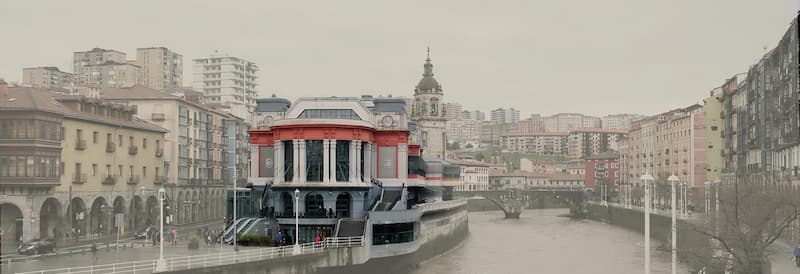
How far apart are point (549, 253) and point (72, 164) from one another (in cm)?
5347

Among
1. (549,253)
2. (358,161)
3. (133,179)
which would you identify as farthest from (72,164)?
(549,253)

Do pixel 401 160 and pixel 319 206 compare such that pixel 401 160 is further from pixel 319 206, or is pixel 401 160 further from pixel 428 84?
pixel 428 84

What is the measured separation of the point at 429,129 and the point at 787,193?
125 meters

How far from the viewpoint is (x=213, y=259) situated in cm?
A: 4922

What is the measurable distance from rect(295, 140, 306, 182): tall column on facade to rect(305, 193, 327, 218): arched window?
1761 millimetres

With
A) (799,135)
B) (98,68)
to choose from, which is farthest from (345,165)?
(98,68)

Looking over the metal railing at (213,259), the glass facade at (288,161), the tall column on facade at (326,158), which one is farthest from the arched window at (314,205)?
the metal railing at (213,259)

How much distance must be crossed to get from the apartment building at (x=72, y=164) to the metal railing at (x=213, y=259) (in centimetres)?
2536

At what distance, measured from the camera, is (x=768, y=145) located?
9925cm

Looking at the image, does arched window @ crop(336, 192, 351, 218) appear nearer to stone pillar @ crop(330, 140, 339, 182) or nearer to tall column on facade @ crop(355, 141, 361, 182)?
tall column on facade @ crop(355, 141, 361, 182)

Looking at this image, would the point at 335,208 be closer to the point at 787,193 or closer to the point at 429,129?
the point at 787,193

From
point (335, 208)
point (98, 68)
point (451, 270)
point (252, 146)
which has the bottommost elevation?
point (451, 270)

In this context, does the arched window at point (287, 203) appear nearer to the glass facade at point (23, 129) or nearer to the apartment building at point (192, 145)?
the glass facade at point (23, 129)

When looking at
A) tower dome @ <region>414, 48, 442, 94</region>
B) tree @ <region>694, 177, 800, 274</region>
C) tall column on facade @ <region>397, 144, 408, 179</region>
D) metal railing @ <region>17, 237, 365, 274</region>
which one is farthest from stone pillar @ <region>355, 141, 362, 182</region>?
tower dome @ <region>414, 48, 442, 94</region>
